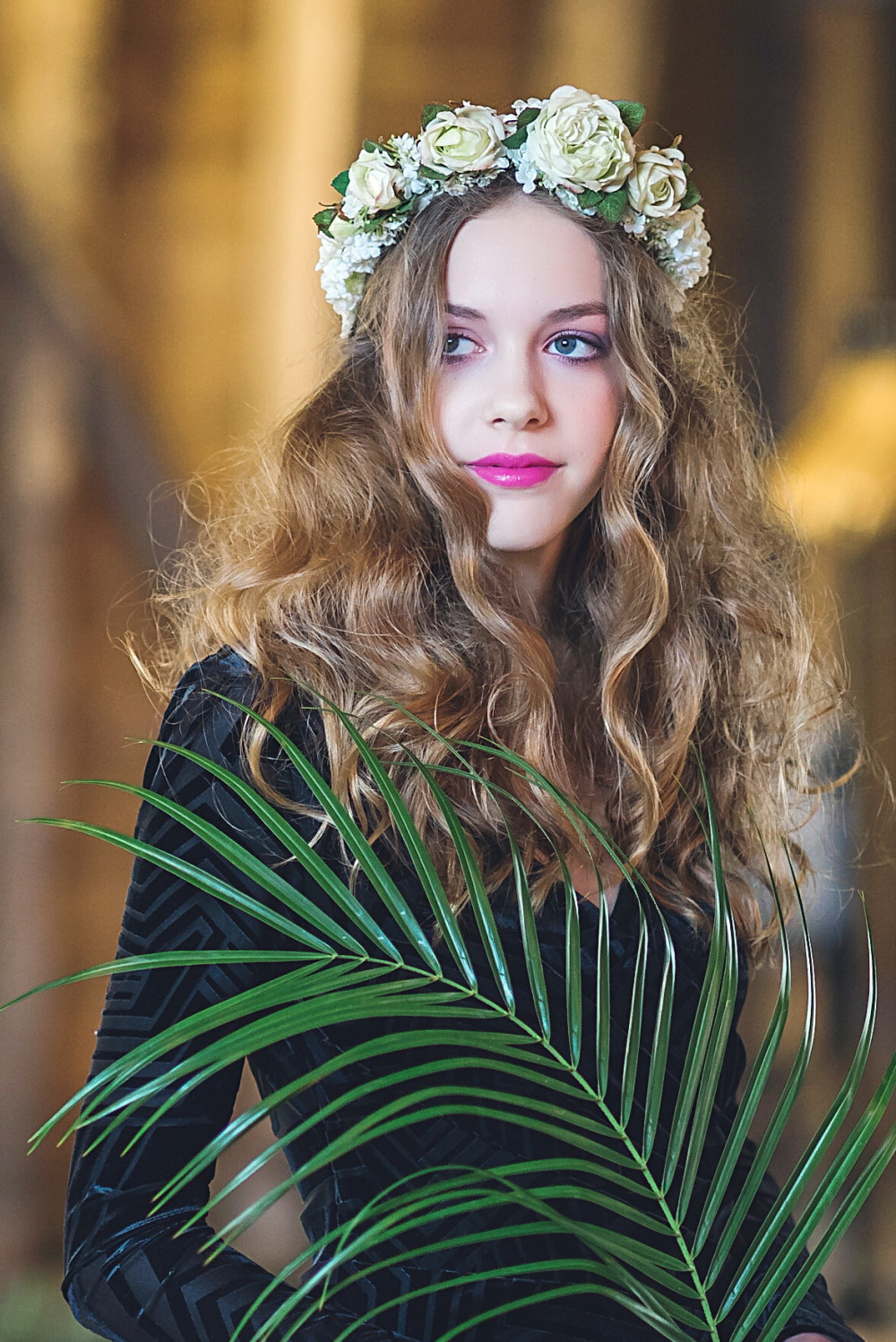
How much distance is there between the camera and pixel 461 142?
1146mm

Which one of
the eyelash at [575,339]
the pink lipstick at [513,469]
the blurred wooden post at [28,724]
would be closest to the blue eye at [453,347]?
the eyelash at [575,339]

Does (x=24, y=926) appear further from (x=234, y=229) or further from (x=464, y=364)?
(x=464, y=364)

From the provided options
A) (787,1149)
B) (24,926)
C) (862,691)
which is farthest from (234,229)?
(787,1149)

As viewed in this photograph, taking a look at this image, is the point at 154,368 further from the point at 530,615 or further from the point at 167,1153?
the point at 167,1153

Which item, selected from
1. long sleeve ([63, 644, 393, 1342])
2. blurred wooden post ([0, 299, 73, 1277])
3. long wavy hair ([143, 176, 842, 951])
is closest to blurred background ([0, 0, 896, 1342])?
blurred wooden post ([0, 299, 73, 1277])

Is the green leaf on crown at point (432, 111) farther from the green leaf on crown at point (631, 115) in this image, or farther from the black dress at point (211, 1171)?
the black dress at point (211, 1171)

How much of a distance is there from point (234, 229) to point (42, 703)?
137cm

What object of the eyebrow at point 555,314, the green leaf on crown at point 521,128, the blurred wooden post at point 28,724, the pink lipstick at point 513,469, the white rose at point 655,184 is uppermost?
the green leaf on crown at point 521,128

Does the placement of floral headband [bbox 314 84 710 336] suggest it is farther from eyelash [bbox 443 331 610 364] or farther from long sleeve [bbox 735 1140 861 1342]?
long sleeve [bbox 735 1140 861 1342]

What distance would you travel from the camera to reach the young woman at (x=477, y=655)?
94 cm

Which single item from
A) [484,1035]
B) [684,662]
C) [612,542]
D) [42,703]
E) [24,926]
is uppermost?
[612,542]

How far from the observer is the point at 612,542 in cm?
128

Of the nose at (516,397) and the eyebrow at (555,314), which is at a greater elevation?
the eyebrow at (555,314)

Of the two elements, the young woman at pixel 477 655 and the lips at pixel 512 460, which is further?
the lips at pixel 512 460
